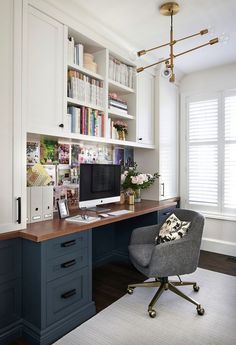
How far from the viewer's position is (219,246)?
12.5ft

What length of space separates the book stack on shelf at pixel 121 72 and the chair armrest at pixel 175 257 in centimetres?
193

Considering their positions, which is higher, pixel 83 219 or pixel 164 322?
pixel 83 219

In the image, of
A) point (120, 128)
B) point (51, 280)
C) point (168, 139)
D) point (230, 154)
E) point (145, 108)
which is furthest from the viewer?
point (168, 139)

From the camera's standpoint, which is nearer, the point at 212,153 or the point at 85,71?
the point at 85,71

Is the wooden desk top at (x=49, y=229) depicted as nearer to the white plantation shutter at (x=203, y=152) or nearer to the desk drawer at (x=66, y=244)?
the desk drawer at (x=66, y=244)

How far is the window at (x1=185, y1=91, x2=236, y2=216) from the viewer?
3.74 metres

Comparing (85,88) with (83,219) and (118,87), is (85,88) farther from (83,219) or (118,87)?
(83,219)

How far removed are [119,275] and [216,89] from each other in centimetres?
293

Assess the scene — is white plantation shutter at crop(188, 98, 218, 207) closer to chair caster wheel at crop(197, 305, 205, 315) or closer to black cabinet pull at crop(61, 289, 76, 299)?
chair caster wheel at crop(197, 305, 205, 315)

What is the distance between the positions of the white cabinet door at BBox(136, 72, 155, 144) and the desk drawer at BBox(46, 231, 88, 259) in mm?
1615

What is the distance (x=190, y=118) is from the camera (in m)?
4.10

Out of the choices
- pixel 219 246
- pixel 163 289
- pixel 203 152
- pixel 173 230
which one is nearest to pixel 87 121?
pixel 173 230

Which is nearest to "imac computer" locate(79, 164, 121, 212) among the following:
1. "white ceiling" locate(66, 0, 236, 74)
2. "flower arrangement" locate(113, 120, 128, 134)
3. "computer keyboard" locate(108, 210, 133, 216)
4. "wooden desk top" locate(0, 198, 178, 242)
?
"computer keyboard" locate(108, 210, 133, 216)

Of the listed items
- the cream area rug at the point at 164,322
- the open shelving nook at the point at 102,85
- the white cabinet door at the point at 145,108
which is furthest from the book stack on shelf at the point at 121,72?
the cream area rug at the point at 164,322
